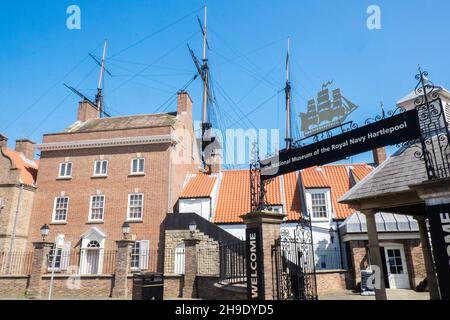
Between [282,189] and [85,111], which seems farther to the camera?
[85,111]

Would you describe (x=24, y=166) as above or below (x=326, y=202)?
above

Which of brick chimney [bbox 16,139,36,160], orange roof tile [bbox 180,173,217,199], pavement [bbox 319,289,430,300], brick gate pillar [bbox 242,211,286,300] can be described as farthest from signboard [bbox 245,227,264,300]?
brick chimney [bbox 16,139,36,160]

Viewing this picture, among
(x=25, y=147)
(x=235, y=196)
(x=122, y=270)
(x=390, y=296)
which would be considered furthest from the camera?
(x=25, y=147)

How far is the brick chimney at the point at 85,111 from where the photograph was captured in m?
32.2

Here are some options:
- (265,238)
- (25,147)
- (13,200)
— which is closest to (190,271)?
(265,238)

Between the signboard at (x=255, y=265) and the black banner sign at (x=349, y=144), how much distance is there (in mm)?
2132

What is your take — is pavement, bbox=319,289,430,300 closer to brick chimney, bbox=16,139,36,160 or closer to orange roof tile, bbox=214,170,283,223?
orange roof tile, bbox=214,170,283,223

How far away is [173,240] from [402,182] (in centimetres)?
1684

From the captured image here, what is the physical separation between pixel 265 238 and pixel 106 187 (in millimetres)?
19568

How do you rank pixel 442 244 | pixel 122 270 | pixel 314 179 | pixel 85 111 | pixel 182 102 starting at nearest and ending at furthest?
pixel 442 244, pixel 122 270, pixel 314 179, pixel 182 102, pixel 85 111

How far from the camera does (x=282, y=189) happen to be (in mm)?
27594

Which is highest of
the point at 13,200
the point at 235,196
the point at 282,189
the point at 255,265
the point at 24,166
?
the point at 24,166

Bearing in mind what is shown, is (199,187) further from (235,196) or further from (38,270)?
(38,270)

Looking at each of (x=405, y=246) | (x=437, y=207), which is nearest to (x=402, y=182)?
(x=437, y=207)
